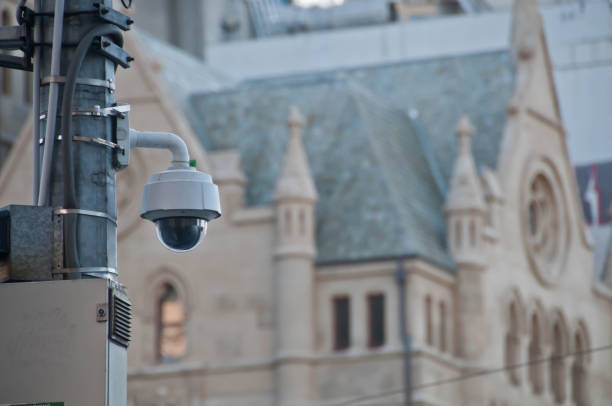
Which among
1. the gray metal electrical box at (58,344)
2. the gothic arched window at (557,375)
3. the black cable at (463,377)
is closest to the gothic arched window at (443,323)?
the black cable at (463,377)

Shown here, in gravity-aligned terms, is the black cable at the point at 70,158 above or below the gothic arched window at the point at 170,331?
below

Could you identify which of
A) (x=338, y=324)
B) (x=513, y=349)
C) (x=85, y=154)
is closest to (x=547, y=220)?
(x=513, y=349)

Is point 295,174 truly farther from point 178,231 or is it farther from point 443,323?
point 178,231

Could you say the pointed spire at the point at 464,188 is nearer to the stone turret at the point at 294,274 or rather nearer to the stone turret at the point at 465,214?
the stone turret at the point at 465,214

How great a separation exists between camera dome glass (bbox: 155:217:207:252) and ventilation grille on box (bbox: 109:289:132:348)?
1.24 m

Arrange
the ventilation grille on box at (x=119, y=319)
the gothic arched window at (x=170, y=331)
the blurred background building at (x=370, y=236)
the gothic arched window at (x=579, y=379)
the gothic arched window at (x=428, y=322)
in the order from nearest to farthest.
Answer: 1. the ventilation grille on box at (x=119, y=319)
2. the blurred background building at (x=370, y=236)
3. the gothic arched window at (x=170, y=331)
4. the gothic arched window at (x=428, y=322)
5. the gothic arched window at (x=579, y=379)

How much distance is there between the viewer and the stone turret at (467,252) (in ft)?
170

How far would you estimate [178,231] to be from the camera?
10.5 m

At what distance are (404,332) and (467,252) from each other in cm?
453

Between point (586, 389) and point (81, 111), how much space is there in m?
50.7

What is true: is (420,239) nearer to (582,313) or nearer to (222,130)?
(222,130)

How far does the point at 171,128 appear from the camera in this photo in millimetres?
50969

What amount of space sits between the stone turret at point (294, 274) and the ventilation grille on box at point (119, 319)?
39.4 meters

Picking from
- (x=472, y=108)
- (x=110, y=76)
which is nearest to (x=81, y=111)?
(x=110, y=76)
